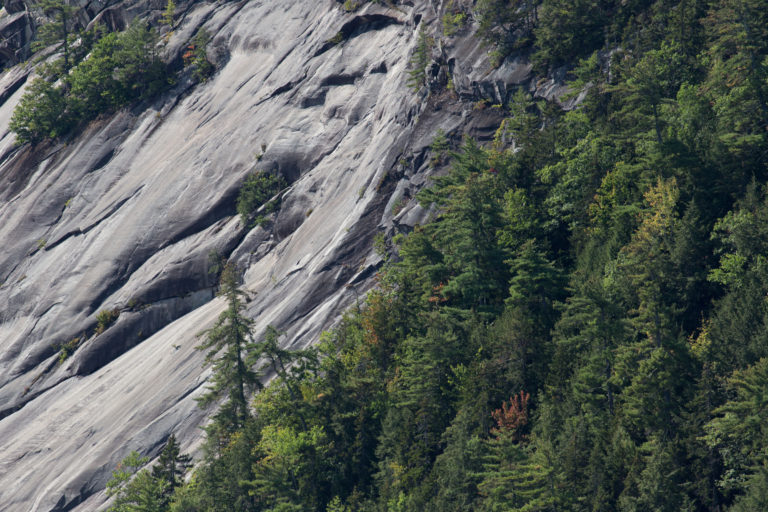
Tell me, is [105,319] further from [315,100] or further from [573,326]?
[573,326]

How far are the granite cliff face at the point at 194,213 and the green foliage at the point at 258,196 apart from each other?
824 millimetres

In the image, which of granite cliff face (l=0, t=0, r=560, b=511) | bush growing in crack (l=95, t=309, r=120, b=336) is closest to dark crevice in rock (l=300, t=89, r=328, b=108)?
granite cliff face (l=0, t=0, r=560, b=511)

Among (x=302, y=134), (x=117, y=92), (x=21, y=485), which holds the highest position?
(x=117, y=92)

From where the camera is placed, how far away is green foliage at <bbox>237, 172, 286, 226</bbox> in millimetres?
67625

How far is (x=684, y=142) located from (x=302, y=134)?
32223 mm

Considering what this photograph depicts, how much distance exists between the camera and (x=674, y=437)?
37.1 metres

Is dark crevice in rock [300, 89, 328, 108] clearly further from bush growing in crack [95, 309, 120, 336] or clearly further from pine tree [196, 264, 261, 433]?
pine tree [196, 264, 261, 433]

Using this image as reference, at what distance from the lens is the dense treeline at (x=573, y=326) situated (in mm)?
37344

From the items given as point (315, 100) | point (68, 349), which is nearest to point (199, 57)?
point (315, 100)

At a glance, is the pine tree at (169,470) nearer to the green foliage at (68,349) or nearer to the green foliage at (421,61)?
the green foliage at (68,349)

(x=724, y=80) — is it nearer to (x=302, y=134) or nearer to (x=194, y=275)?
(x=302, y=134)

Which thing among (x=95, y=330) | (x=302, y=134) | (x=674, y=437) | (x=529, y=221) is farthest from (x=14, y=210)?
(x=674, y=437)

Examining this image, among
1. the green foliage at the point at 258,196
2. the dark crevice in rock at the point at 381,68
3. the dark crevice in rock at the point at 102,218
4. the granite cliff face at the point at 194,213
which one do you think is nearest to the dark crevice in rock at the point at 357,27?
the granite cliff face at the point at 194,213

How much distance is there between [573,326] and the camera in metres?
44.2
